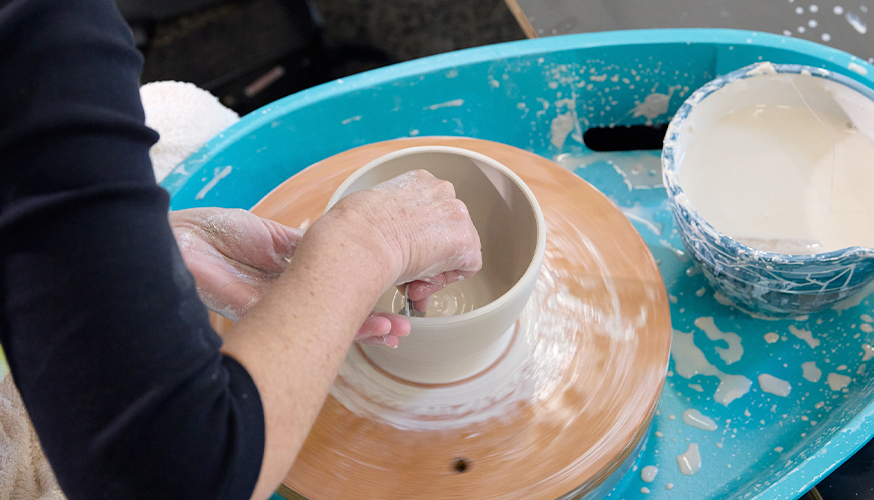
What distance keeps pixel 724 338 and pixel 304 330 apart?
2.60 feet

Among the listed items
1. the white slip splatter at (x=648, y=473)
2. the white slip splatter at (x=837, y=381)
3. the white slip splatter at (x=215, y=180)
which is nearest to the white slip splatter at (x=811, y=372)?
the white slip splatter at (x=837, y=381)

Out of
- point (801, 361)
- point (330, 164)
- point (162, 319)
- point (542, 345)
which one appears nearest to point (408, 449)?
point (542, 345)

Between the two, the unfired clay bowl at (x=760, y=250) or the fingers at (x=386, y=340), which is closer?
the fingers at (x=386, y=340)

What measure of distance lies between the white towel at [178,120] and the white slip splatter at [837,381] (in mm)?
1202

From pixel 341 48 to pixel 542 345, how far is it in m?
1.68

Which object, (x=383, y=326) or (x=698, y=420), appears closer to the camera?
(x=383, y=326)

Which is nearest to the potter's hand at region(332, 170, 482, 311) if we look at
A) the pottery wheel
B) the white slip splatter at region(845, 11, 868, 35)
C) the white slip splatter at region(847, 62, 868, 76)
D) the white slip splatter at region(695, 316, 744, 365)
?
the pottery wheel

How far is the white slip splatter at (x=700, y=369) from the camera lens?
98cm

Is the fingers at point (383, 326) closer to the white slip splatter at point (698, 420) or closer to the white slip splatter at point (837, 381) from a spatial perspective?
the white slip splatter at point (698, 420)

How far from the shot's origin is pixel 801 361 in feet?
3.29

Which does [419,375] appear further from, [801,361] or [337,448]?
[801,361]

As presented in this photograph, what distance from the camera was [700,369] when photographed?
101 centimetres

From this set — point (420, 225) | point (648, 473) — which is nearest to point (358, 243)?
point (420, 225)

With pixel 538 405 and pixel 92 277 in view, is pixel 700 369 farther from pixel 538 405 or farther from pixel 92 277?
pixel 92 277
